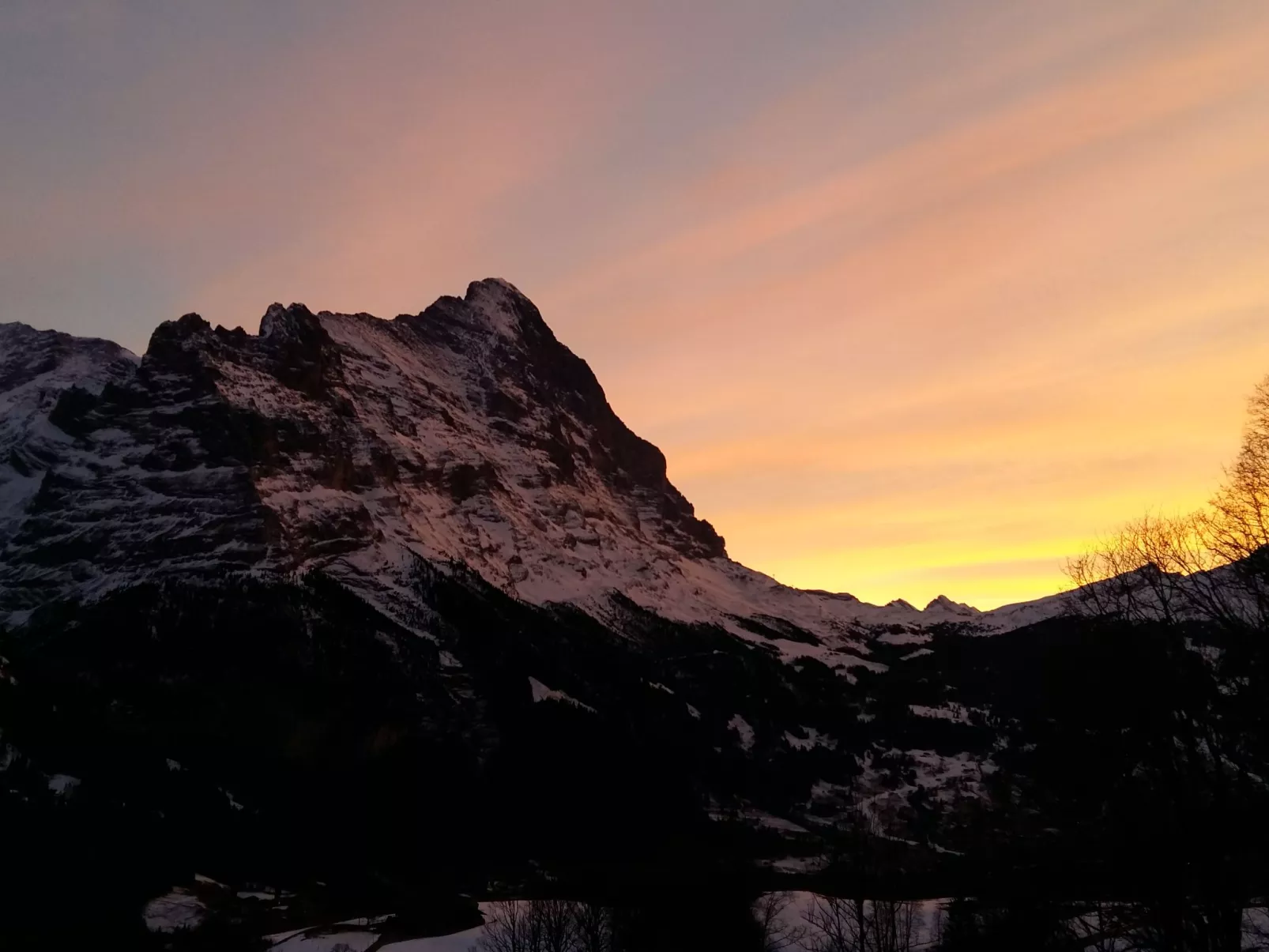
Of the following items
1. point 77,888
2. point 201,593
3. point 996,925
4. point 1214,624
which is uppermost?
point 201,593

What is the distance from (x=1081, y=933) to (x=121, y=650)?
158m

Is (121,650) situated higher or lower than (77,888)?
higher

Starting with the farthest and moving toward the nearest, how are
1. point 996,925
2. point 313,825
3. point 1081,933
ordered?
point 313,825
point 1081,933
point 996,925

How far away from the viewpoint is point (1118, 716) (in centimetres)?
3159

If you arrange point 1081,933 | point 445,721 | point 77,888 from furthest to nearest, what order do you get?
point 445,721, point 77,888, point 1081,933

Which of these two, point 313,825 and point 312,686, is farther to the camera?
point 312,686

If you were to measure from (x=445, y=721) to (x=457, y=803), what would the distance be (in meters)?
15.1

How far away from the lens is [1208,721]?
1095 inches

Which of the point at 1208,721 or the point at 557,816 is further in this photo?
the point at 557,816

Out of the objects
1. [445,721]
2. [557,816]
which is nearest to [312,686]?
[445,721]

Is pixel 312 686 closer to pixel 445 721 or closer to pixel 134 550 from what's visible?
pixel 445 721

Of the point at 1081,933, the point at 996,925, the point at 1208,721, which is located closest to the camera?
the point at 1208,721

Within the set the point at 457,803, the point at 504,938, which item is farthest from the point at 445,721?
the point at 504,938

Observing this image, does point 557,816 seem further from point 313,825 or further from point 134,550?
point 134,550
